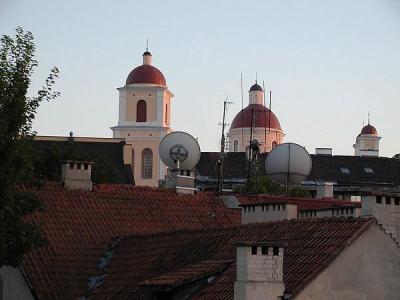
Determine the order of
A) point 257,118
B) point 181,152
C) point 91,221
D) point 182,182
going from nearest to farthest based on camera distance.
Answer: point 91,221, point 182,182, point 181,152, point 257,118

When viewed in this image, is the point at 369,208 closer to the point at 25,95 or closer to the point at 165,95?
the point at 25,95

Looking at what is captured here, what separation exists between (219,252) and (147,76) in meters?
113

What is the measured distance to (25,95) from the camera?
2831 centimetres

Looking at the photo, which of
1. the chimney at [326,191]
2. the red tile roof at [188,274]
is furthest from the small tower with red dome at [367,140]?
the red tile roof at [188,274]

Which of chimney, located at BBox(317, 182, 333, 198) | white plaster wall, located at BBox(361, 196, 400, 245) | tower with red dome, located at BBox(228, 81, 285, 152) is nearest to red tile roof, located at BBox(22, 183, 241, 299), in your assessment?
white plaster wall, located at BBox(361, 196, 400, 245)

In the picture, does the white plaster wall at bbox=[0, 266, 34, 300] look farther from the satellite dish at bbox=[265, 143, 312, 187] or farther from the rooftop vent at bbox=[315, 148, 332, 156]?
the rooftop vent at bbox=[315, 148, 332, 156]

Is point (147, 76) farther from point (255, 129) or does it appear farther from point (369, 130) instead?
point (369, 130)

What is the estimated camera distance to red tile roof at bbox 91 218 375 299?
24.5 metres

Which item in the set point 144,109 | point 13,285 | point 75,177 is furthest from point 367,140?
point 13,285

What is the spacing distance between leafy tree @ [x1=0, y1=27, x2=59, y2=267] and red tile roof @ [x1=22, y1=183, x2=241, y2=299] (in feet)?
7.81

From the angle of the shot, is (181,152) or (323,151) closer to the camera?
(181,152)

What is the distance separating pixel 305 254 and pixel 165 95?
381 ft

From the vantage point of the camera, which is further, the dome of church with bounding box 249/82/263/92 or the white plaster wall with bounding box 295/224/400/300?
the dome of church with bounding box 249/82/263/92

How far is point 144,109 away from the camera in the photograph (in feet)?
463
